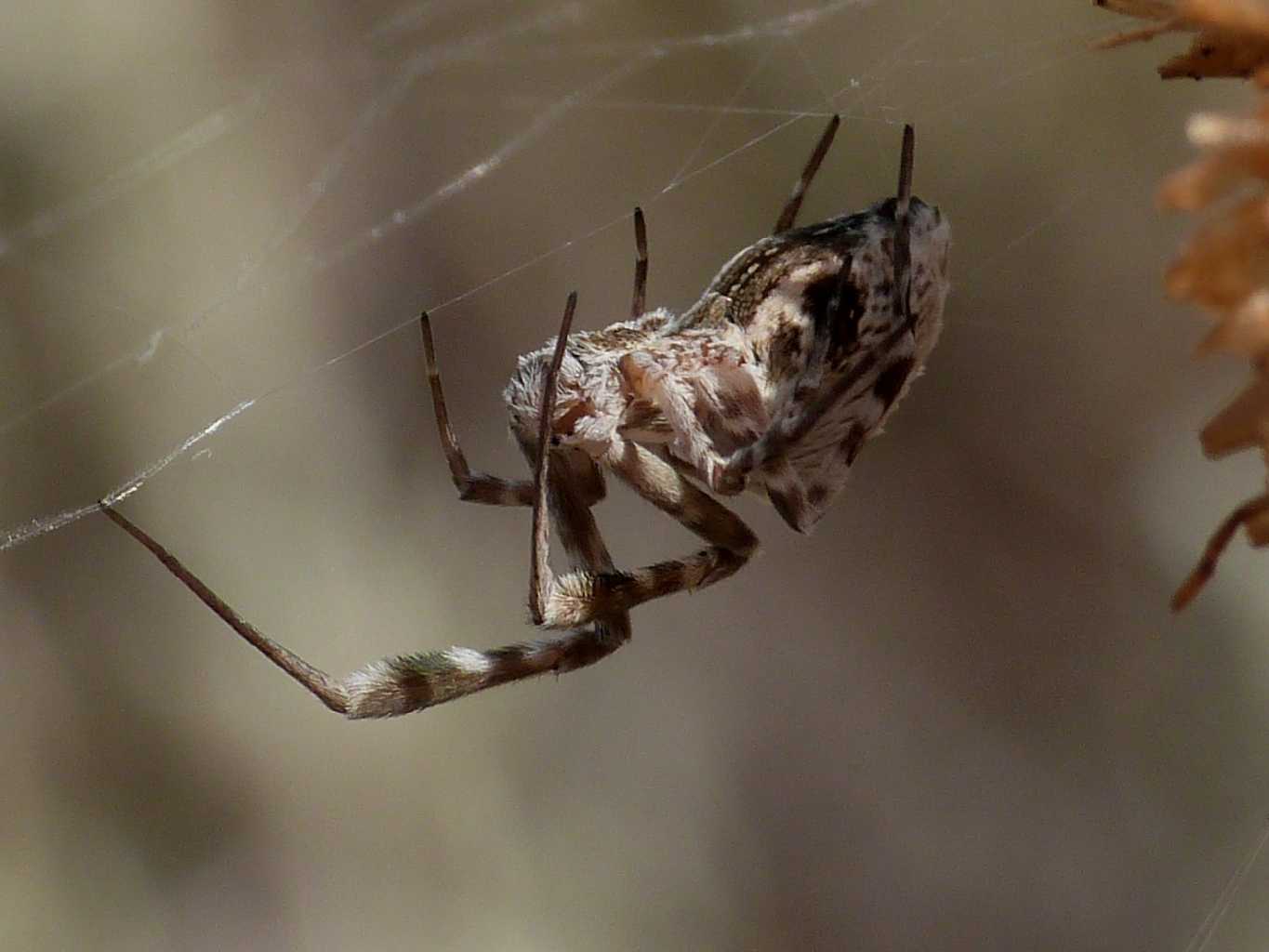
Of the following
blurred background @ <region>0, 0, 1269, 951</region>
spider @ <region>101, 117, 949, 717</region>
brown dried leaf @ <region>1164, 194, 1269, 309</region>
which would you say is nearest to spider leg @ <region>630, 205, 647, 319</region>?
spider @ <region>101, 117, 949, 717</region>

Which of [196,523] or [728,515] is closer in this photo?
[728,515]

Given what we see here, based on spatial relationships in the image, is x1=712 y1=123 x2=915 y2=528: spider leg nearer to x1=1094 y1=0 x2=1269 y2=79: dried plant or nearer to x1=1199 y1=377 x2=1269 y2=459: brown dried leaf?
x1=1094 y1=0 x2=1269 y2=79: dried plant

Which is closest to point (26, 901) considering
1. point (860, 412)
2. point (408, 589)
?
point (408, 589)

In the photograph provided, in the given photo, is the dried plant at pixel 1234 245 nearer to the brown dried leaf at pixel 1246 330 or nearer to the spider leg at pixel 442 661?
the brown dried leaf at pixel 1246 330

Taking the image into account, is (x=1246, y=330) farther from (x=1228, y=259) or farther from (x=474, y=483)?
(x=474, y=483)

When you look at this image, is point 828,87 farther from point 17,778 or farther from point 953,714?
point 17,778

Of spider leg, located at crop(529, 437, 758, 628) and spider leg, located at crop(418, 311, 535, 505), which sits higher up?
spider leg, located at crop(418, 311, 535, 505)
